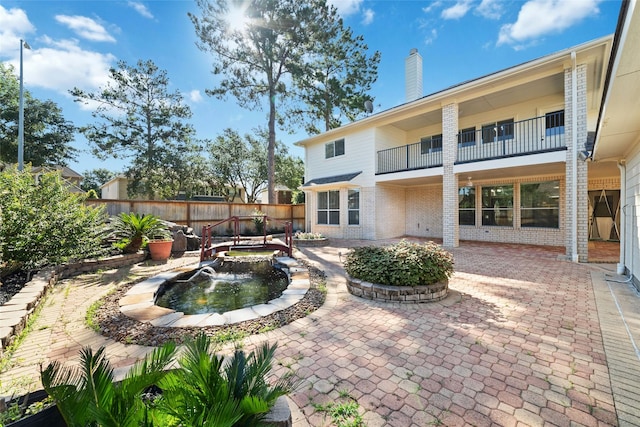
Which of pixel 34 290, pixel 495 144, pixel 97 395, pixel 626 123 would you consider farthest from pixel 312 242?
pixel 97 395

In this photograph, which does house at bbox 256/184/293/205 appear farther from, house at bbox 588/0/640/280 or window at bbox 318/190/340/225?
house at bbox 588/0/640/280

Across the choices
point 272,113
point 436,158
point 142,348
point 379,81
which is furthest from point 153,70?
point 142,348

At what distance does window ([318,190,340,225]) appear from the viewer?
13.3 meters

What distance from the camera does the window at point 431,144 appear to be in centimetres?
1202

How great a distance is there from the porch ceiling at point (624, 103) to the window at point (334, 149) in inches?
387

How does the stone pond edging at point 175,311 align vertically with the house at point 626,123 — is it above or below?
below

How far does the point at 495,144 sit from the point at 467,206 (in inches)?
116

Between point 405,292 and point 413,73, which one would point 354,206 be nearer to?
point 413,73

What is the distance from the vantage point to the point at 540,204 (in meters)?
10.1

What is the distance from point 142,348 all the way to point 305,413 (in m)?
1.97

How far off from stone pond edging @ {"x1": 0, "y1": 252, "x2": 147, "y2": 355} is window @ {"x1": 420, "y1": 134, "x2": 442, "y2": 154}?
12182 millimetres

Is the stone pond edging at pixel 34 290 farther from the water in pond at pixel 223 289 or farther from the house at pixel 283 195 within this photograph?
the house at pixel 283 195

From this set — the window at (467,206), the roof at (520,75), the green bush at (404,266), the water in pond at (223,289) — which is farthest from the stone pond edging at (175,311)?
the window at (467,206)

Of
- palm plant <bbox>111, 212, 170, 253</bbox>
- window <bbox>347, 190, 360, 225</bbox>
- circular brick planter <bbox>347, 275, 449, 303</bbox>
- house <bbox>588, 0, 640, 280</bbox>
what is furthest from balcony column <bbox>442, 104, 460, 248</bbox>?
palm plant <bbox>111, 212, 170, 253</bbox>
